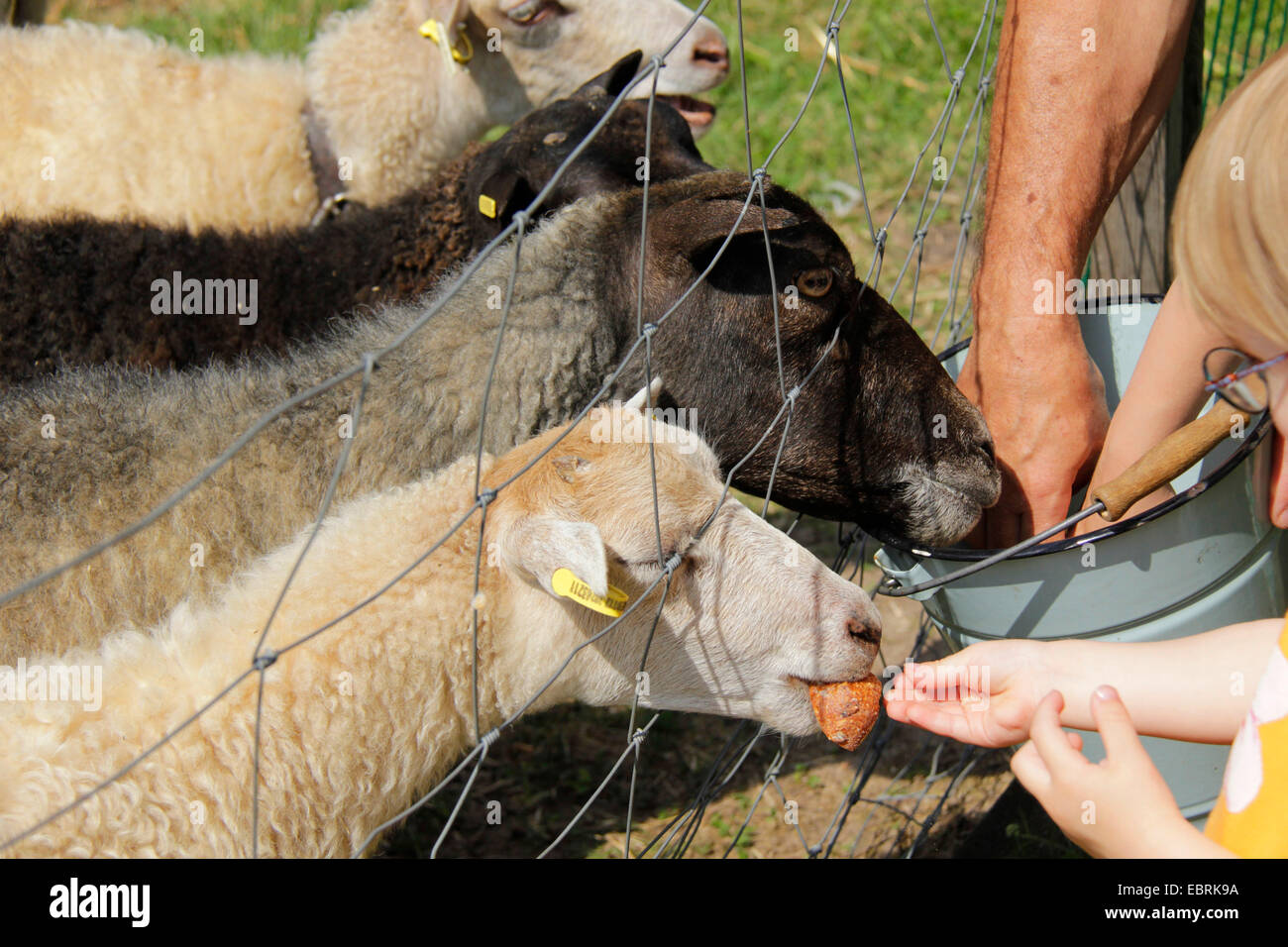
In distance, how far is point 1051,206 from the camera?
2.80 m

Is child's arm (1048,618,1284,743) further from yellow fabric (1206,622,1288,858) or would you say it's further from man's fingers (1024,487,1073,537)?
man's fingers (1024,487,1073,537)

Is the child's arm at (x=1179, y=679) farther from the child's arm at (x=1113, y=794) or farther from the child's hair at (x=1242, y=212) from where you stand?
the child's hair at (x=1242, y=212)

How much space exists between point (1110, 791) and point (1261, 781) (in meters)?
0.21

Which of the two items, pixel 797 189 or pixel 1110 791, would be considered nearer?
pixel 1110 791

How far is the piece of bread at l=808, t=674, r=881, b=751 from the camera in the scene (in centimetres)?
240

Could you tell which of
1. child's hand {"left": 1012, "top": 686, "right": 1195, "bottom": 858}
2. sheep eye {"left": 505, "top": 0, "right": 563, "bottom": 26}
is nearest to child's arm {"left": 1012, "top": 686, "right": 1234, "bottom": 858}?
child's hand {"left": 1012, "top": 686, "right": 1195, "bottom": 858}

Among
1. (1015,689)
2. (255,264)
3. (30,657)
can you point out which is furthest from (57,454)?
(1015,689)

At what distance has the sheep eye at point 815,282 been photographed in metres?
2.99

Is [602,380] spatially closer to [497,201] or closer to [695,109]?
[497,201]

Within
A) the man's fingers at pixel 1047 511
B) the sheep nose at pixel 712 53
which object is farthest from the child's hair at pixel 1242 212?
the sheep nose at pixel 712 53

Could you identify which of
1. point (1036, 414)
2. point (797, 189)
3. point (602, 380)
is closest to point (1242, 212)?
point (1036, 414)

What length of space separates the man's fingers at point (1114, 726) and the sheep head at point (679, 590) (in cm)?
72

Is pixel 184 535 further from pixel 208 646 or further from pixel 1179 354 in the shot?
pixel 1179 354

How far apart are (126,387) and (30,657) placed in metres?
0.76
